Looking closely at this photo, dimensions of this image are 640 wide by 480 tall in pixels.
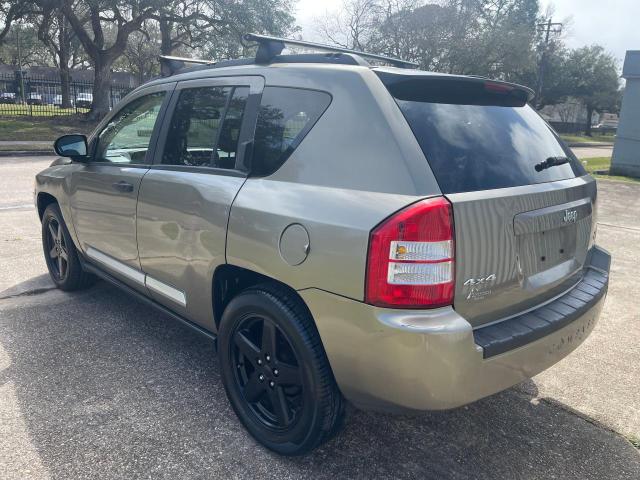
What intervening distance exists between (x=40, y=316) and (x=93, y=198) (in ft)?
3.41

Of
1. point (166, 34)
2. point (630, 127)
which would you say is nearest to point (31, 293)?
point (630, 127)

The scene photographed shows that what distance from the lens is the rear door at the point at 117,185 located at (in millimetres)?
3531

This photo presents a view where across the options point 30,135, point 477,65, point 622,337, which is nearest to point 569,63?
point 477,65

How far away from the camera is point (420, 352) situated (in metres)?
2.06

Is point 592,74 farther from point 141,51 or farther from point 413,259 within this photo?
point 413,259

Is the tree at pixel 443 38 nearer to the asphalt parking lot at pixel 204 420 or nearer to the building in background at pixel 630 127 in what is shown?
the building in background at pixel 630 127

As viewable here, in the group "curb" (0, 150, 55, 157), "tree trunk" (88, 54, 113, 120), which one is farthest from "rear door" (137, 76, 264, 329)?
"tree trunk" (88, 54, 113, 120)

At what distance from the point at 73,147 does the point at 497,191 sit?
10.5ft

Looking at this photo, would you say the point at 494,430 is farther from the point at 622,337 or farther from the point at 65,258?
the point at 65,258

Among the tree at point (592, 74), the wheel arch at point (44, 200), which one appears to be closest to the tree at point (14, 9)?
the wheel arch at point (44, 200)

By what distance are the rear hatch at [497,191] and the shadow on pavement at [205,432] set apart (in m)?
0.80

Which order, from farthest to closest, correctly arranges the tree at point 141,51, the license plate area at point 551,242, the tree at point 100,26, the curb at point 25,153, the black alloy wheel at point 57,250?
the tree at point 141,51 < the tree at point 100,26 < the curb at point 25,153 < the black alloy wheel at point 57,250 < the license plate area at point 551,242

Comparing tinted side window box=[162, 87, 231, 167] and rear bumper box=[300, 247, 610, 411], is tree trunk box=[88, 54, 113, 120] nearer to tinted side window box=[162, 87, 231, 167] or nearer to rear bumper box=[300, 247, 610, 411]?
tinted side window box=[162, 87, 231, 167]

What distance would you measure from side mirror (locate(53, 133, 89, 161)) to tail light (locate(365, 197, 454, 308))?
9.52ft
